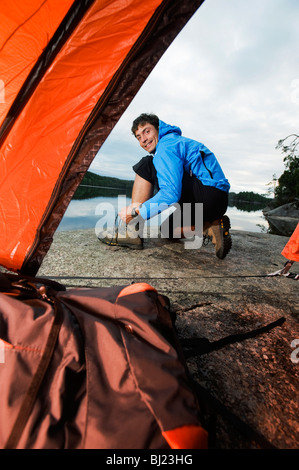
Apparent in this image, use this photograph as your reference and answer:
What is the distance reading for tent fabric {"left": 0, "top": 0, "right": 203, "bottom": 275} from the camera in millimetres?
1123

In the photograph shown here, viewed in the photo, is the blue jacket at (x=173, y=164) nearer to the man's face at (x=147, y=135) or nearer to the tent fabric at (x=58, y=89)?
the man's face at (x=147, y=135)

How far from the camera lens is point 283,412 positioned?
32.6 inches

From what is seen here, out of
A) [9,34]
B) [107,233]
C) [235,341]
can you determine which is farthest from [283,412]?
[107,233]

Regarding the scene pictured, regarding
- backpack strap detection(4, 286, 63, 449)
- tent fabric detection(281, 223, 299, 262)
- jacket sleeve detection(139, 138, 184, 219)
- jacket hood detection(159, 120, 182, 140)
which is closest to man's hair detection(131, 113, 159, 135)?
jacket hood detection(159, 120, 182, 140)

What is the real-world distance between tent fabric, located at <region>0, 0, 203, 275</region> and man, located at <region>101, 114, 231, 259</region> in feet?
3.52

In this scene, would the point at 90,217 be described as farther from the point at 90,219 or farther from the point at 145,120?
the point at 145,120

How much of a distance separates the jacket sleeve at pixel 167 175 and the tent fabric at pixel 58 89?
3.44ft

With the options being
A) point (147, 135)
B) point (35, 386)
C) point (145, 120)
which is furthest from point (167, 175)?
point (35, 386)

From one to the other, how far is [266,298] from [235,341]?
786 millimetres

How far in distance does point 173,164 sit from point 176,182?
19 cm

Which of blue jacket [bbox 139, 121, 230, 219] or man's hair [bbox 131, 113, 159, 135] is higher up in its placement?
man's hair [bbox 131, 113, 159, 135]

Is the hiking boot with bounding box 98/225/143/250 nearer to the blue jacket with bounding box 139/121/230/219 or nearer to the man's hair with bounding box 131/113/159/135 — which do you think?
the blue jacket with bounding box 139/121/230/219

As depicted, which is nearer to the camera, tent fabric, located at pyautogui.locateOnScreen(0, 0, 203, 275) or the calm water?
tent fabric, located at pyautogui.locateOnScreen(0, 0, 203, 275)
